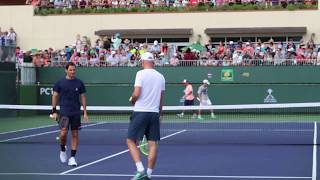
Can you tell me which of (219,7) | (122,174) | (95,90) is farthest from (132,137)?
(219,7)

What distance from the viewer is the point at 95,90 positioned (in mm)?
29703

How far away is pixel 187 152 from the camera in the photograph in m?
14.1

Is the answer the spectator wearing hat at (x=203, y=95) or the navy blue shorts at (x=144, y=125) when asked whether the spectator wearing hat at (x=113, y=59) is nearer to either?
the spectator wearing hat at (x=203, y=95)

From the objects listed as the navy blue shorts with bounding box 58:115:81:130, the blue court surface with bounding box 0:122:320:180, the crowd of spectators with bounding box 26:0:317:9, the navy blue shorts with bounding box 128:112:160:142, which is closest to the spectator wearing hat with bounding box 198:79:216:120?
the blue court surface with bounding box 0:122:320:180

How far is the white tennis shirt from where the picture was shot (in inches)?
381

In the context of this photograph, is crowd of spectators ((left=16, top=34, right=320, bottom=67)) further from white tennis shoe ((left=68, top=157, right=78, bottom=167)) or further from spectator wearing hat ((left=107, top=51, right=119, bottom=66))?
white tennis shoe ((left=68, top=157, right=78, bottom=167))

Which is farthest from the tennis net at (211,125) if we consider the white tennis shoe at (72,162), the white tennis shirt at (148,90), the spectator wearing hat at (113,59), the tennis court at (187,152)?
the white tennis shirt at (148,90)

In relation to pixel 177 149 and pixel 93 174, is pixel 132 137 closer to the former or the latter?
pixel 93 174

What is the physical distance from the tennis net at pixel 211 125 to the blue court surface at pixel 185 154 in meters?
0.03

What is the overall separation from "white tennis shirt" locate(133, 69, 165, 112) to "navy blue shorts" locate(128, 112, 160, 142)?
3.6 inches

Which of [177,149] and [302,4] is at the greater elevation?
[302,4]

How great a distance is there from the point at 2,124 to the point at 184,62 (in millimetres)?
9512

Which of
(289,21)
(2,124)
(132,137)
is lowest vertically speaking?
(2,124)

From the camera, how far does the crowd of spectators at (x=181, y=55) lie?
1149 inches
